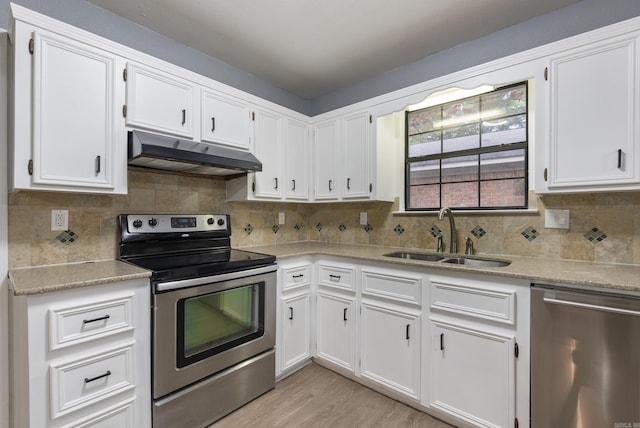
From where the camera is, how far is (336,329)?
7.84ft

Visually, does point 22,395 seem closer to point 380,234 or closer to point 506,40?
point 380,234

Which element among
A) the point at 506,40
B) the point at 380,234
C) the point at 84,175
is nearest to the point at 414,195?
the point at 380,234

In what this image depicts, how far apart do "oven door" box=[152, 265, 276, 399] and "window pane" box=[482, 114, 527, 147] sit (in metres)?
1.95

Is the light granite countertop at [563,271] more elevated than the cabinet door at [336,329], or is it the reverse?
the light granite countertop at [563,271]

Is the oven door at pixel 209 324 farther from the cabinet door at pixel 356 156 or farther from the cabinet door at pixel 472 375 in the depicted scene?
the cabinet door at pixel 472 375

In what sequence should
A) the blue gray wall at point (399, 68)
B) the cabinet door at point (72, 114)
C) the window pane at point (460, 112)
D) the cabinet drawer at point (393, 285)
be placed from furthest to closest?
the window pane at point (460, 112)
the cabinet drawer at point (393, 285)
the blue gray wall at point (399, 68)
the cabinet door at point (72, 114)

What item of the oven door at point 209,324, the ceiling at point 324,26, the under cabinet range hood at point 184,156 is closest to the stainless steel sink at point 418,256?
the oven door at point 209,324

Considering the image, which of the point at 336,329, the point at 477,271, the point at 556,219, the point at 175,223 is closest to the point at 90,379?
the point at 175,223

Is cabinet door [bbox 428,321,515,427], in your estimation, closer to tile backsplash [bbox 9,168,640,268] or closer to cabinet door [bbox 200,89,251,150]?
tile backsplash [bbox 9,168,640,268]

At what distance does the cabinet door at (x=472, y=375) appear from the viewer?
1.59 metres

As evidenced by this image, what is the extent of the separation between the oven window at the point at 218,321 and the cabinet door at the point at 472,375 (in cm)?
118

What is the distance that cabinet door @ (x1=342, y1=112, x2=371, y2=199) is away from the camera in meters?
2.63

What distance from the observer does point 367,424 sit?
1.83 meters

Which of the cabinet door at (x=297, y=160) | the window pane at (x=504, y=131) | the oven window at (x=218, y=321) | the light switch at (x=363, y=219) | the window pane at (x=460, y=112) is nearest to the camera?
the oven window at (x=218, y=321)
